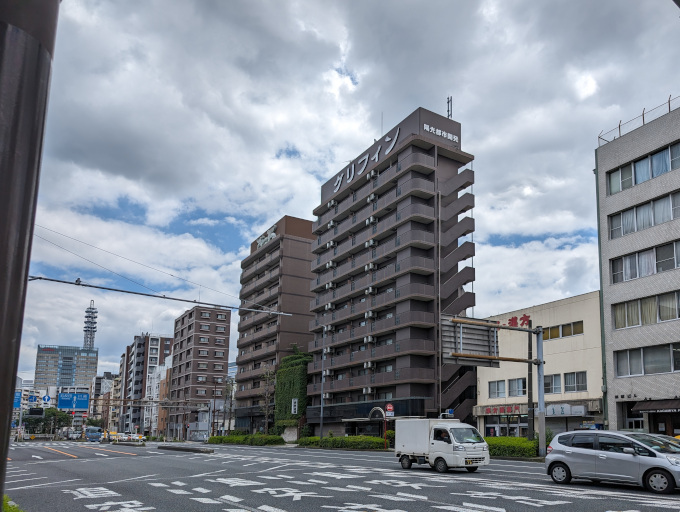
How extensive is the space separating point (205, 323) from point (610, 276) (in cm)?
9311

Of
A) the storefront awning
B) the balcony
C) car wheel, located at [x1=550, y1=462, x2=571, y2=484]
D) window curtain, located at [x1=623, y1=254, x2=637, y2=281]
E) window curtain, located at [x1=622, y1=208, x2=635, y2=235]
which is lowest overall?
car wheel, located at [x1=550, y1=462, x2=571, y2=484]

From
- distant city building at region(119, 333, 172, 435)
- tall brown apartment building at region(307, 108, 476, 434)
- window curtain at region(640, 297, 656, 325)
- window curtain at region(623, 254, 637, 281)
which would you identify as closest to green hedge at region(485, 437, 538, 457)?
window curtain at region(640, 297, 656, 325)

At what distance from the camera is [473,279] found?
62.0 metres

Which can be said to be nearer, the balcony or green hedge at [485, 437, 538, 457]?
green hedge at [485, 437, 538, 457]

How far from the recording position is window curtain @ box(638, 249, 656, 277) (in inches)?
1539

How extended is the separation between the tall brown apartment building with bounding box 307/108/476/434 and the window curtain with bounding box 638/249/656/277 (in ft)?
73.5

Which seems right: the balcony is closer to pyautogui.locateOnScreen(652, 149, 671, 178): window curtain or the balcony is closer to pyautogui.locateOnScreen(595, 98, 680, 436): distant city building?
pyautogui.locateOnScreen(595, 98, 680, 436): distant city building

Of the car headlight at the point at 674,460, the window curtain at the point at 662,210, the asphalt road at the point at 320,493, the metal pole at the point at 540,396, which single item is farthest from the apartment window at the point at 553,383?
the car headlight at the point at 674,460

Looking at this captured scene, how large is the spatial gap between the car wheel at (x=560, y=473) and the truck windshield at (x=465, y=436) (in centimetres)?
528

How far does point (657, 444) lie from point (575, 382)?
29.9 m

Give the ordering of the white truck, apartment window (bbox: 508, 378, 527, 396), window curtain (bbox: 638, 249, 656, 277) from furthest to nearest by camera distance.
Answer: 1. apartment window (bbox: 508, 378, 527, 396)
2. window curtain (bbox: 638, 249, 656, 277)
3. the white truck

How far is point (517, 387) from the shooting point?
2029 inches

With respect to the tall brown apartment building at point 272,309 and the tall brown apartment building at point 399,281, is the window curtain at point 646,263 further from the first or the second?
the tall brown apartment building at point 272,309

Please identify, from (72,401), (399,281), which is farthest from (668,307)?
(72,401)
